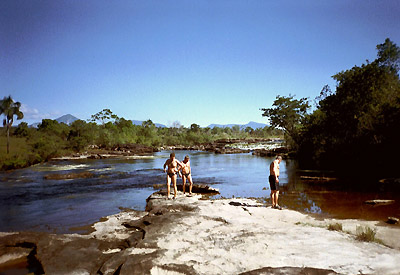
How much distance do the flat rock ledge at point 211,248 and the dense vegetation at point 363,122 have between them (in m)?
15.0

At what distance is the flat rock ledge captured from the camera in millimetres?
5602

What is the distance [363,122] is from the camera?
2311 centimetres

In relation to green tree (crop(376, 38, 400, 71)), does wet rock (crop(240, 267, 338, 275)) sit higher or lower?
lower

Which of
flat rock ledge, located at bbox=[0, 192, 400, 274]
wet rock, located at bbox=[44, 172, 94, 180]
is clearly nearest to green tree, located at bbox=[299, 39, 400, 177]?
flat rock ledge, located at bbox=[0, 192, 400, 274]

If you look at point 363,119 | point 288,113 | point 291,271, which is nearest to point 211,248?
point 291,271

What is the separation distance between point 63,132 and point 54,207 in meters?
54.5

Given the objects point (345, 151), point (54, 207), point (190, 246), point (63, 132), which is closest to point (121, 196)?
point (54, 207)

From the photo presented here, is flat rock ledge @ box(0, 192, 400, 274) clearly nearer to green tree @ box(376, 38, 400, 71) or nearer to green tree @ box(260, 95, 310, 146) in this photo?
green tree @ box(376, 38, 400, 71)

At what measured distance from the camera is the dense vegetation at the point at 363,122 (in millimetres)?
21047

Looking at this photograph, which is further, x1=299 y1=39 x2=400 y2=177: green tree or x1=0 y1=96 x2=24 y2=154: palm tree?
x1=0 y1=96 x2=24 y2=154: palm tree

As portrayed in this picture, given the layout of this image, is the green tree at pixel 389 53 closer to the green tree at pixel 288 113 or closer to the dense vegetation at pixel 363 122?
the dense vegetation at pixel 363 122

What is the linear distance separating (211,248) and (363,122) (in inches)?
848

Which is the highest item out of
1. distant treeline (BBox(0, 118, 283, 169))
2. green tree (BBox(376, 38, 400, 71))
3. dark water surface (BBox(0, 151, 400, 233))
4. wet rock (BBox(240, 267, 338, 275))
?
green tree (BBox(376, 38, 400, 71))

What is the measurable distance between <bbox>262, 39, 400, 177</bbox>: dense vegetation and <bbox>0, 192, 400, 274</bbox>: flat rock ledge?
15.0 metres
